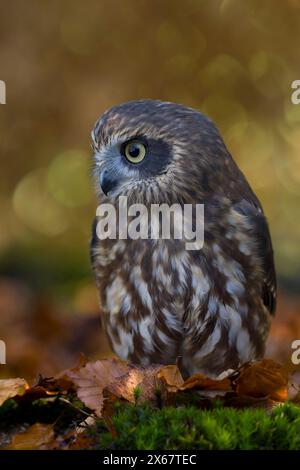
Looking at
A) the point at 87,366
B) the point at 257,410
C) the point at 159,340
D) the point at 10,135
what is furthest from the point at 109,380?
the point at 10,135

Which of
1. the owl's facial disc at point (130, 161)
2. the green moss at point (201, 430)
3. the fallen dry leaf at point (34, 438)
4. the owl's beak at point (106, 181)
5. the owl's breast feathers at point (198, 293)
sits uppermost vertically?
the owl's facial disc at point (130, 161)

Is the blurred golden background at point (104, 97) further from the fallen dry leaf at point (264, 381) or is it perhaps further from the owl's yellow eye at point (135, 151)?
the fallen dry leaf at point (264, 381)

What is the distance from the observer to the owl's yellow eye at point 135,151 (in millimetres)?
4275

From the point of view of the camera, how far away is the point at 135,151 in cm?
427

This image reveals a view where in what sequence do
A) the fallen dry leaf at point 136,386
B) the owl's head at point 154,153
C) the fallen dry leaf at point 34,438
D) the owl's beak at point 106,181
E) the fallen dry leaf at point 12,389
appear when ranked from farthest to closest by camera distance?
1. the owl's beak at point 106,181
2. the owl's head at point 154,153
3. the fallen dry leaf at point 12,389
4. the fallen dry leaf at point 136,386
5. the fallen dry leaf at point 34,438

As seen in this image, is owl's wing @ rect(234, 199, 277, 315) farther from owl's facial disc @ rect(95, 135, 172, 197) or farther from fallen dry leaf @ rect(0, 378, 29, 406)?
fallen dry leaf @ rect(0, 378, 29, 406)

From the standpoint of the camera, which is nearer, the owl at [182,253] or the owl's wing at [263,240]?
the owl at [182,253]

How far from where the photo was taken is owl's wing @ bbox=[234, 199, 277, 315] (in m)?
4.46

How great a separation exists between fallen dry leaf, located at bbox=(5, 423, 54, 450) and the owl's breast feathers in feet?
3.89

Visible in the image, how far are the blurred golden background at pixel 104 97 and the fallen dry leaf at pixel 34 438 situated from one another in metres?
5.14

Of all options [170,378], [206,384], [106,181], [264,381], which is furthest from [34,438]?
[106,181]

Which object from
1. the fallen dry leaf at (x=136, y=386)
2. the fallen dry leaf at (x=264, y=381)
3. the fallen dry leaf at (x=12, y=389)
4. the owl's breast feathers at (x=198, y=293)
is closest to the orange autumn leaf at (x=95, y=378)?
the fallen dry leaf at (x=136, y=386)

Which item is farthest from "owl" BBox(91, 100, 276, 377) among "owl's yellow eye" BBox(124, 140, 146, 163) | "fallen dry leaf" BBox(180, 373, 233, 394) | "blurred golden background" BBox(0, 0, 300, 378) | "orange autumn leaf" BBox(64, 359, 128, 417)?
"blurred golden background" BBox(0, 0, 300, 378)

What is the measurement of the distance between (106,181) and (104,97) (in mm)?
5200
